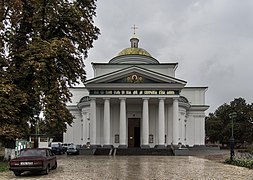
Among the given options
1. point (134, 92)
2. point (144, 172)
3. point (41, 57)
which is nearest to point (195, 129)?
point (134, 92)

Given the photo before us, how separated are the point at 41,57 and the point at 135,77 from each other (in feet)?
68.7

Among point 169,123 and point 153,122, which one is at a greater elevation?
point 153,122

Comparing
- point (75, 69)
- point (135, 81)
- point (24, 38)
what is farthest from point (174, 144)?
point (24, 38)

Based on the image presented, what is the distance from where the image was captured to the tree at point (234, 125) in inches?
2990

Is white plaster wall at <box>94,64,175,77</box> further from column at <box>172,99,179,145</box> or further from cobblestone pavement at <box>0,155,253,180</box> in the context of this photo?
cobblestone pavement at <box>0,155,253,180</box>

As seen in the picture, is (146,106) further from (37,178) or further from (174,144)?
(37,178)

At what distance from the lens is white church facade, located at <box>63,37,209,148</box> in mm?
45000

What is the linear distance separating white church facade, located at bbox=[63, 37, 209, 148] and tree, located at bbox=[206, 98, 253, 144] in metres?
23.0

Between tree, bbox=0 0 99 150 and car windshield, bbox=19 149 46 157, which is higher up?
tree, bbox=0 0 99 150

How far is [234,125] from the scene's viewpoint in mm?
75750

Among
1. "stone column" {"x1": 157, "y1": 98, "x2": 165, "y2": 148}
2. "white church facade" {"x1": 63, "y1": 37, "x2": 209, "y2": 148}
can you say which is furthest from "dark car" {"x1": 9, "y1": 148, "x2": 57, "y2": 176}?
"stone column" {"x1": 157, "y1": 98, "x2": 165, "y2": 148}

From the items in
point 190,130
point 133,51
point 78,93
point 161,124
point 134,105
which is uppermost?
point 133,51

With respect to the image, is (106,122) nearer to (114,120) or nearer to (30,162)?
(114,120)

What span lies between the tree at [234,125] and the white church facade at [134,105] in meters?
23.0
